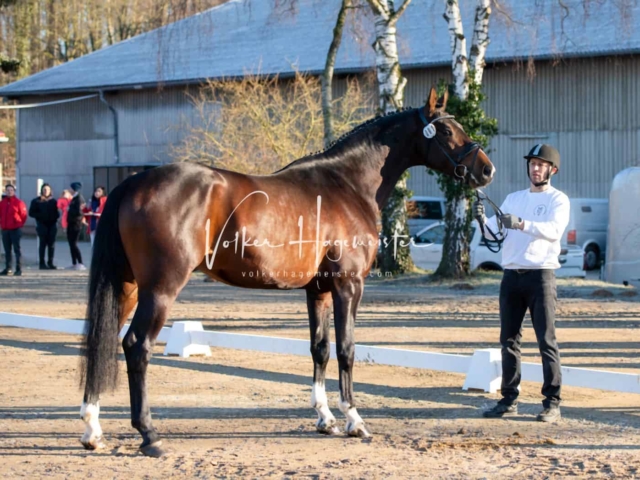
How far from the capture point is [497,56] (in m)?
→ 29.1

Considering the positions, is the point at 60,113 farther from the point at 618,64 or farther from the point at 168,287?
the point at 168,287

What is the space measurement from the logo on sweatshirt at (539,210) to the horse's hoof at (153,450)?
10.6 feet

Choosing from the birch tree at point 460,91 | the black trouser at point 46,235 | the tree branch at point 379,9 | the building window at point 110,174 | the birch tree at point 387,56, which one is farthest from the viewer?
the building window at point 110,174

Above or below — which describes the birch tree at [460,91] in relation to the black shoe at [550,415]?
above

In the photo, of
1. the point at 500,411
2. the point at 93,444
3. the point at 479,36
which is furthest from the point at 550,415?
the point at 479,36

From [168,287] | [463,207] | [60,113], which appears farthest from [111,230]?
[60,113]

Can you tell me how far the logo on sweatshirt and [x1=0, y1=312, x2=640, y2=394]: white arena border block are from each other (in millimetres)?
1326

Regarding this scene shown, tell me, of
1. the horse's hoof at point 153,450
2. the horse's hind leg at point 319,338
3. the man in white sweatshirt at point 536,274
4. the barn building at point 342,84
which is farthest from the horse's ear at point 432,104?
the barn building at point 342,84

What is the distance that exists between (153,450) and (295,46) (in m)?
30.5

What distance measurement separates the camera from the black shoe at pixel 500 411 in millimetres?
7164

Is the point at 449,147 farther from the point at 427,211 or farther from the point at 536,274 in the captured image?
the point at 427,211

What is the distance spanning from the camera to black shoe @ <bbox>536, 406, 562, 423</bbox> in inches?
275

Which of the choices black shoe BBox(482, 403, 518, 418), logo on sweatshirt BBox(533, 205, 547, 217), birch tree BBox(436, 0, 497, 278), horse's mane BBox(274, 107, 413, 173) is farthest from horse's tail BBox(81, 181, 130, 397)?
birch tree BBox(436, 0, 497, 278)

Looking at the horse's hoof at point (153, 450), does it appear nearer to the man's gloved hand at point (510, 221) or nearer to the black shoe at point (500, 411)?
the black shoe at point (500, 411)
